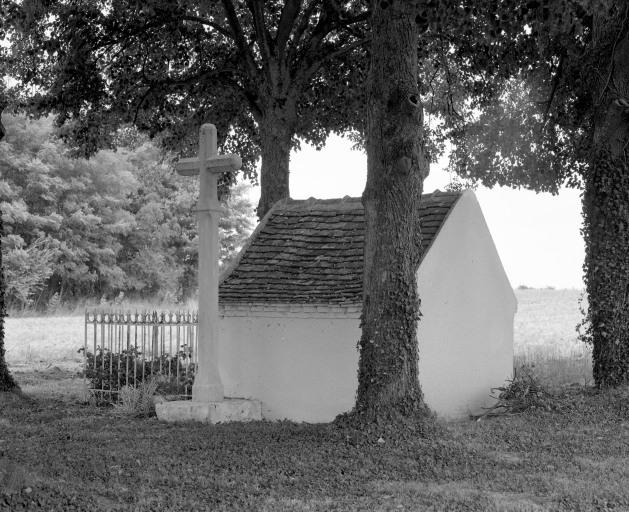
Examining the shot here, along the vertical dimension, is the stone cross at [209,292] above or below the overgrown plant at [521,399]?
above

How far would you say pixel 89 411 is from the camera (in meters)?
13.7

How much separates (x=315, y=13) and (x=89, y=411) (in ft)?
37.9

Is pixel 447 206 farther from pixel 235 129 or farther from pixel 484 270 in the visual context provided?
pixel 235 129

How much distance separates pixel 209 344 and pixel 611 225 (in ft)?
23.8

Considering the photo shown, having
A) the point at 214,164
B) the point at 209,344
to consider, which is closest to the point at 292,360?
the point at 209,344

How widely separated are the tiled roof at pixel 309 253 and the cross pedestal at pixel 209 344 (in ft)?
2.49

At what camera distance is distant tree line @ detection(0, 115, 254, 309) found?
146ft

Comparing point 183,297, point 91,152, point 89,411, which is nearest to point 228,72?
point 91,152

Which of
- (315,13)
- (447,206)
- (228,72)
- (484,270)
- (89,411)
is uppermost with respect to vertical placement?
(315,13)

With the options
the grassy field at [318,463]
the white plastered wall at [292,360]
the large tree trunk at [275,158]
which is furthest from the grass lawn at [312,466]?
the large tree trunk at [275,158]

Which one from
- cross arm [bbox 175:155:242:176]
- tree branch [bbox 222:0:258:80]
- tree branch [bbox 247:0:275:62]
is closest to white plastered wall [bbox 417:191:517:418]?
cross arm [bbox 175:155:242:176]

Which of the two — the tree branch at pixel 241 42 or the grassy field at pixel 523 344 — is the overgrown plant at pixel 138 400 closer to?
A: the tree branch at pixel 241 42

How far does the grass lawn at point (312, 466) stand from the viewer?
7.59 metres

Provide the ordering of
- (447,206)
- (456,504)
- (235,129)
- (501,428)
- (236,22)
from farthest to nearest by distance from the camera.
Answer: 1. (235,129)
2. (236,22)
3. (447,206)
4. (501,428)
5. (456,504)
